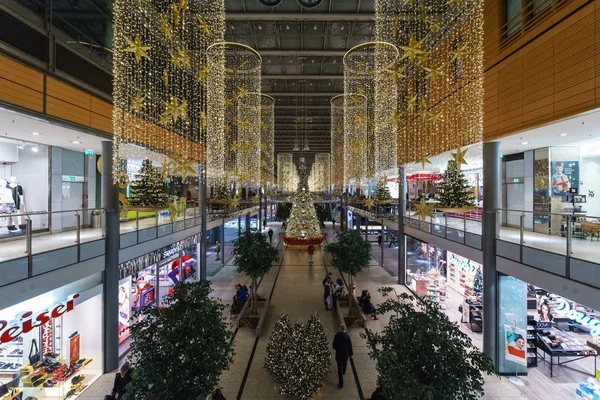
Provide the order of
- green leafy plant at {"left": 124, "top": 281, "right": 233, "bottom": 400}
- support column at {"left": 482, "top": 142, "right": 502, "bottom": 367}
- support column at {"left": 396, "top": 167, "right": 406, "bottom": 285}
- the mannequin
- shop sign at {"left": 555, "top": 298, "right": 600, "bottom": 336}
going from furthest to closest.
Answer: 1. support column at {"left": 396, "top": 167, "right": 406, "bottom": 285}
2. the mannequin
3. support column at {"left": 482, "top": 142, "right": 502, "bottom": 367}
4. shop sign at {"left": 555, "top": 298, "right": 600, "bottom": 336}
5. green leafy plant at {"left": 124, "top": 281, "right": 233, "bottom": 400}

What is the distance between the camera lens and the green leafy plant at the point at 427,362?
3.17 meters

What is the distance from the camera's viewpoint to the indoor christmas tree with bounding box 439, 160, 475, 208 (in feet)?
21.0

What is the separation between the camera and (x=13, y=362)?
572 cm

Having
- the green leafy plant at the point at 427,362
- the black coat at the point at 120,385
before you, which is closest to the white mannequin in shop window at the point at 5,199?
the black coat at the point at 120,385

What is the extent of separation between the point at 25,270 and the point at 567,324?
14.0 metres

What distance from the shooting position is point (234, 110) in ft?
43.0

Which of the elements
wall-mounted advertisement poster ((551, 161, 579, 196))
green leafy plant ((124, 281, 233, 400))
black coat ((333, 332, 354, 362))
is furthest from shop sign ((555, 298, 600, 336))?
green leafy plant ((124, 281, 233, 400))

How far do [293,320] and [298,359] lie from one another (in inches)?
155

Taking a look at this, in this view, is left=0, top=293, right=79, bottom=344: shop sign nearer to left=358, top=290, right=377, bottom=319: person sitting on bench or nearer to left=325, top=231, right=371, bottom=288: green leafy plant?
left=325, top=231, right=371, bottom=288: green leafy plant

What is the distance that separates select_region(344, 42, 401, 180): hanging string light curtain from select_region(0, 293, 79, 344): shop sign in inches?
383

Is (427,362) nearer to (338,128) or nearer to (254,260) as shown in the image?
(254,260)

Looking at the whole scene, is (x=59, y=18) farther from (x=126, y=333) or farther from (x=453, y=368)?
(x=453, y=368)

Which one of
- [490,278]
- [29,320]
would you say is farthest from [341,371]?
[29,320]

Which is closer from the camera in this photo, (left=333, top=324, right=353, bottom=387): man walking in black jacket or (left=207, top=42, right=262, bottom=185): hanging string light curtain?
(left=333, top=324, right=353, bottom=387): man walking in black jacket
